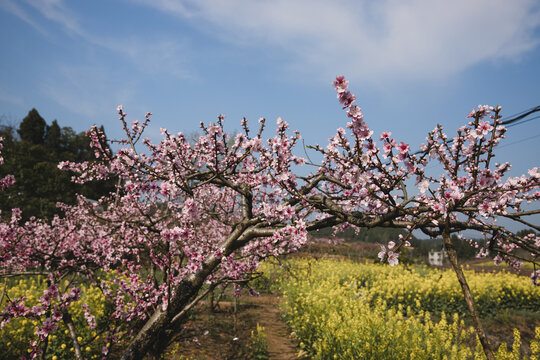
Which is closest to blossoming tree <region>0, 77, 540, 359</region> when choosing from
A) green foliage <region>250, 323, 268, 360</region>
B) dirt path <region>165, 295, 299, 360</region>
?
dirt path <region>165, 295, 299, 360</region>

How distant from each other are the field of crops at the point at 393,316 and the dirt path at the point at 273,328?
12.6 inches

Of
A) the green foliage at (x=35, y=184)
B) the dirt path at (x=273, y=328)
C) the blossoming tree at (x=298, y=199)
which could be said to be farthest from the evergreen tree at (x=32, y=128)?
the blossoming tree at (x=298, y=199)

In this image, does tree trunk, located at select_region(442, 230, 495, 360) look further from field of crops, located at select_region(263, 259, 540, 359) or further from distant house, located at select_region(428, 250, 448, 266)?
distant house, located at select_region(428, 250, 448, 266)

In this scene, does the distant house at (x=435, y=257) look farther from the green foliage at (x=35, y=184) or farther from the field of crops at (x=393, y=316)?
the green foliage at (x=35, y=184)

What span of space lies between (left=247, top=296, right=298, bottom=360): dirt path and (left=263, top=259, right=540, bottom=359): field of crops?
0.32 metres

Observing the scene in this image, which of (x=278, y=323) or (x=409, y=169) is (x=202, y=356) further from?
(x=409, y=169)

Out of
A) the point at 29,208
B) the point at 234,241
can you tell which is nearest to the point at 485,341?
the point at 234,241

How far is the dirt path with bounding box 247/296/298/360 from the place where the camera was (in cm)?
652

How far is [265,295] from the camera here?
12891 mm

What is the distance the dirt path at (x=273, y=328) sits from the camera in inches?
257

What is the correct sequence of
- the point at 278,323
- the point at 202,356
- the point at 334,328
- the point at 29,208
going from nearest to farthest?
the point at 334,328 < the point at 202,356 < the point at 278,323 < the point at 29,208

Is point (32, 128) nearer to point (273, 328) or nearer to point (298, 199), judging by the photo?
point (273, 328)

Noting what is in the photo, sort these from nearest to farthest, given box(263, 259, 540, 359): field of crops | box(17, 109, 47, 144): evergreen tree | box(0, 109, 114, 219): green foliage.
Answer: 1. box(263, 259, 540, 359): field of crops
2. box(0, 109, 114, 219): green foliage
3. box(17, 109, 47, 144): evergreen tree

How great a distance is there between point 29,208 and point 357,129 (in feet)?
68.1
